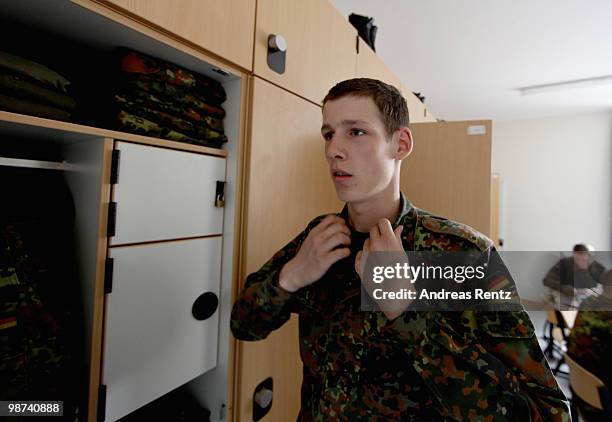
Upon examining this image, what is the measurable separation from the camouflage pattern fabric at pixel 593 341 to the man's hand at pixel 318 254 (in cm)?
120

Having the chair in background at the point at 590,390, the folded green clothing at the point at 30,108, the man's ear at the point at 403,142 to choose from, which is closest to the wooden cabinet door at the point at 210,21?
the folded green clothing at the point at 30,108

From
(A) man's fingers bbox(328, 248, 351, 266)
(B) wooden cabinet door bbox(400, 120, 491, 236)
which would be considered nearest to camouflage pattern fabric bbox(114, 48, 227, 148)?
(A) man's fingers bbox(328, 248, 351, 266)

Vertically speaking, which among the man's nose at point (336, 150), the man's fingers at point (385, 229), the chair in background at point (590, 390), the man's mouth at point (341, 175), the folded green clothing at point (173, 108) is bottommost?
the chair in background at point (590, 390)

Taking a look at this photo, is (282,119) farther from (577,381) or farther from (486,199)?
(577,381)

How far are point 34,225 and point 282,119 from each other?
30.6 inches

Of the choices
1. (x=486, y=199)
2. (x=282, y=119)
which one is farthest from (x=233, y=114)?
(x=486, y=199)

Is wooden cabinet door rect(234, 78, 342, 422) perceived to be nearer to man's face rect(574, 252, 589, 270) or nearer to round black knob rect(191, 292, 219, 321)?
round black knob rect(191, 292, 219, 321)

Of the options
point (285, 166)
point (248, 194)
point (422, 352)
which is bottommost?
point (422, 352)

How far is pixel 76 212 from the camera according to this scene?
31.0 inches

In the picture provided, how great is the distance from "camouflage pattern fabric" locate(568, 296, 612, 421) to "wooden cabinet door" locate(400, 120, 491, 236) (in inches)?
22.4

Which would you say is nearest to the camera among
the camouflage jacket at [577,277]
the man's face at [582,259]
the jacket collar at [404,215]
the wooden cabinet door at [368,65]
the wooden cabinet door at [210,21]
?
the wooden cabinet door at [210,21]

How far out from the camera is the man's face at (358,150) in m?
0.76

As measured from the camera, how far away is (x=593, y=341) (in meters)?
1.38

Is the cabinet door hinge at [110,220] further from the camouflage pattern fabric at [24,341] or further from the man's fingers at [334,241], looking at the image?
the man's fingers at [334,241]
